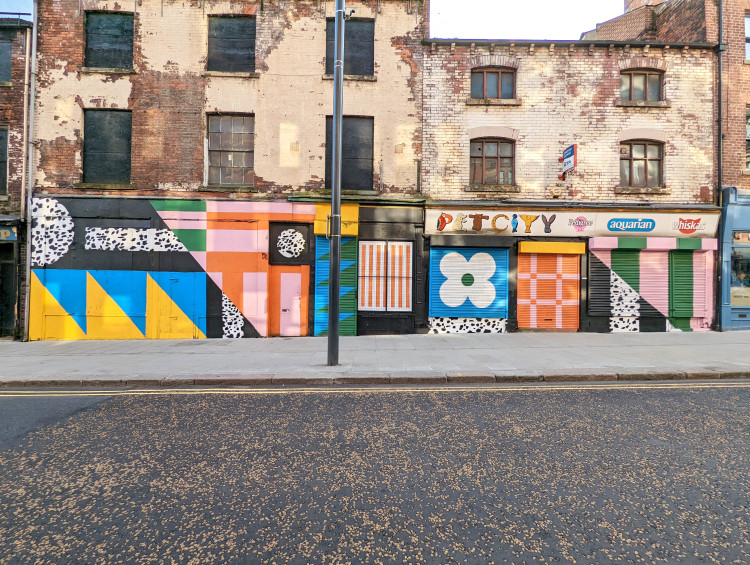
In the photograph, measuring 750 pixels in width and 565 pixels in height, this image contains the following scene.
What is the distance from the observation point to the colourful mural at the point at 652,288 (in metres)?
11.6

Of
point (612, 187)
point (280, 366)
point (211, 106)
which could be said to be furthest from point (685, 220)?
point (211, 106)

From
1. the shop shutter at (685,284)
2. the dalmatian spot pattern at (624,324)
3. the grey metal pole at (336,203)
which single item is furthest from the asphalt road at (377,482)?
the shop shutter at (685,284)

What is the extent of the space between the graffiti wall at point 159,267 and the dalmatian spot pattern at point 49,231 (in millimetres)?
28

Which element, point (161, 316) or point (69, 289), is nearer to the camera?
point (69, 289)

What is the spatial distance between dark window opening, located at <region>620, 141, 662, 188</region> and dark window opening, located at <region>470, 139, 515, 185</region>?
11.4ft

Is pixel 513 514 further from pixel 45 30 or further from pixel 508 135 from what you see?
pixel 45 30

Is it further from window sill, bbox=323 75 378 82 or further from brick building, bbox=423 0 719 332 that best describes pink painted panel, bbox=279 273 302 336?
window sill, bbox=323 75 378 82

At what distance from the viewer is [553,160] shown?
11.5 metres

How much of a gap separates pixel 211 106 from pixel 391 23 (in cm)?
595

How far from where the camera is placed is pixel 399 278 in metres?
11.4

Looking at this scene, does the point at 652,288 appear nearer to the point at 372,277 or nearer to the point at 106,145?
the point at 372,277

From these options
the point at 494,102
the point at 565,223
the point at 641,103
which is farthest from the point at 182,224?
the point at 641,103

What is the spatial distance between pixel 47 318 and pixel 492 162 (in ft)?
45.4

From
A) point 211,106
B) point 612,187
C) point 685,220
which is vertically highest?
point 211,106
